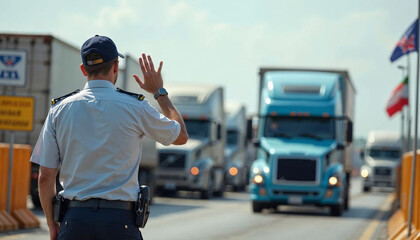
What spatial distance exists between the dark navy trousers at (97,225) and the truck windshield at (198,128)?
26.7 meters

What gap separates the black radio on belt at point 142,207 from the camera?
4371mm

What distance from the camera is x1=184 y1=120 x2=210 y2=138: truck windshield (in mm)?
31125

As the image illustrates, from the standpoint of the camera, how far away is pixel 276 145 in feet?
74.9

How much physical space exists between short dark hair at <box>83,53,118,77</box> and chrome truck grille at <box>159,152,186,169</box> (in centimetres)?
2585

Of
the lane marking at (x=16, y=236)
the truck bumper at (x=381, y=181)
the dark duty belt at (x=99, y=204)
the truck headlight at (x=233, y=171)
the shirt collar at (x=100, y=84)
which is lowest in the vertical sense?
the lane marking at (x=16, y=236)

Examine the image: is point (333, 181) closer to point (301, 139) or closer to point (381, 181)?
point (301, 139)

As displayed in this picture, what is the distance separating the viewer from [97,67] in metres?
4.44

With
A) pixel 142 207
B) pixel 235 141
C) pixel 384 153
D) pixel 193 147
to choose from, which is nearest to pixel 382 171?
pixel 384 153

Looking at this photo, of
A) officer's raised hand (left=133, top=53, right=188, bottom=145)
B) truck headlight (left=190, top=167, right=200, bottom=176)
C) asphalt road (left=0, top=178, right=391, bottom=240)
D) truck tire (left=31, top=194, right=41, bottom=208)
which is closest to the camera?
officer's raised hand (left=133, top=53, right=188, bottom=145)

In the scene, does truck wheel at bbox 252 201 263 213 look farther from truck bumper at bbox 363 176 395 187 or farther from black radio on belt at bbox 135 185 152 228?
truck bumper at bbox 363 176 395 187

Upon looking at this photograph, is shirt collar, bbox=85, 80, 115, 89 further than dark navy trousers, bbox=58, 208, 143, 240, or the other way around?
shirt collar, bbox=85, 80, 115, 89

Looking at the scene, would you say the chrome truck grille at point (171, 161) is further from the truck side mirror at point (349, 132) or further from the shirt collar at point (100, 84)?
the shirt collar at point (100, 84)

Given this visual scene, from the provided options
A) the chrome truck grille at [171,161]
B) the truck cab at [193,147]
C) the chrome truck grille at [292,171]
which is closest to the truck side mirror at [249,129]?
the chrome truck grille at [292,171]

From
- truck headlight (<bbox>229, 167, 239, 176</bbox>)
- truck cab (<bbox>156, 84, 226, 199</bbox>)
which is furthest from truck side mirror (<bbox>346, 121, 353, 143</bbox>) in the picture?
truck headlight (<bbox>229, 167, 239, 176</bbox>)
